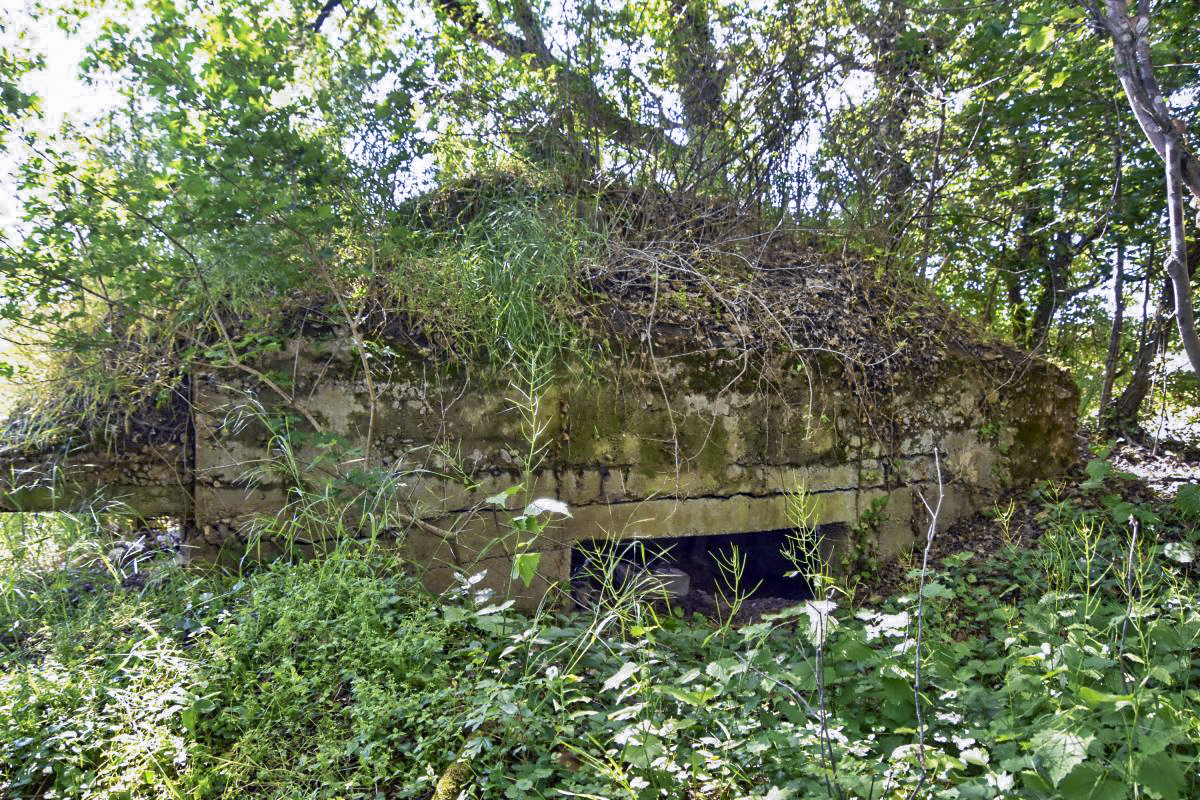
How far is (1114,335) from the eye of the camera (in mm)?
6473

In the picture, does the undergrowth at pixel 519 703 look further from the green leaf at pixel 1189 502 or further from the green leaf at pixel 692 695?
the green leaf at pixel 1189 502

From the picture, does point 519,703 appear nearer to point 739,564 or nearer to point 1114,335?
point 739,564

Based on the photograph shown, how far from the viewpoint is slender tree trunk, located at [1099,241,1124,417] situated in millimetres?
6172

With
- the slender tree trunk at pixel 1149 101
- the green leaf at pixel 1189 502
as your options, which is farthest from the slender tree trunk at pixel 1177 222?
the green leaf at pixel 1189 502

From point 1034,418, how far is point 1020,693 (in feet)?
11.9

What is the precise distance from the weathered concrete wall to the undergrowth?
2.20 ft

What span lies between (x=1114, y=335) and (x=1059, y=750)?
226 inches

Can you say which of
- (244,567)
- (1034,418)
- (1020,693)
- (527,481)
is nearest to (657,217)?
(527,481)

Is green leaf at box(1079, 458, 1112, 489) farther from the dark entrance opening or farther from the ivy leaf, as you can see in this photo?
the ivy leaf

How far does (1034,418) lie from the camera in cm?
559

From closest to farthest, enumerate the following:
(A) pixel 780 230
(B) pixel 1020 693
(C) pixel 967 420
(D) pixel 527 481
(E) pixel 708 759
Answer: (E) pixel 708 759
(B) pixel 1020 693
(D) pixel 527 481
(C) pixel 967 420
(A) pixel 780 230

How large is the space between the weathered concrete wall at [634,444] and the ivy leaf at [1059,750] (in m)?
2.15

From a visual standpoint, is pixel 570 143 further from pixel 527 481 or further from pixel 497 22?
pixel 527 481

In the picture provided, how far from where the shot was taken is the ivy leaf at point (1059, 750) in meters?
1.91
